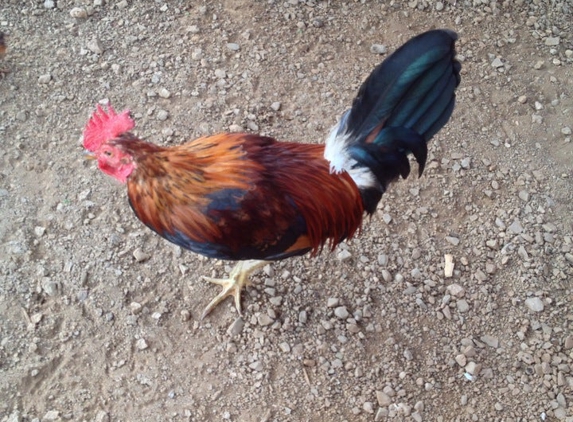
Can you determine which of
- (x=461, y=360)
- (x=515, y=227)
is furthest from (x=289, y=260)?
(x=515, y=227)

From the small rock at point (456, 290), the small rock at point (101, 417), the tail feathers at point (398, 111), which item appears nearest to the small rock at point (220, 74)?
the tail feathers at point (398, 111)

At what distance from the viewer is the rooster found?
2.72 metres

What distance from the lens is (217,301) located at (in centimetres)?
357

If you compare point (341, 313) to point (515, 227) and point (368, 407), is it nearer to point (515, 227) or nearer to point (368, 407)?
point (368, 407)

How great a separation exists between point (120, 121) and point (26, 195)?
150 cm

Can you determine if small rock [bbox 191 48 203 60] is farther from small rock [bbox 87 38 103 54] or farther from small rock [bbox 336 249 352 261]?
small rock [bbox 336 249 352 261]

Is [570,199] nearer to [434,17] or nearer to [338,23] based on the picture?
[434,17]

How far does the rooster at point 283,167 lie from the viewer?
2721mm

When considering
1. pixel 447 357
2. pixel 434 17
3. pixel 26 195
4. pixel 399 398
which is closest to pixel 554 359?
pixel 447 357

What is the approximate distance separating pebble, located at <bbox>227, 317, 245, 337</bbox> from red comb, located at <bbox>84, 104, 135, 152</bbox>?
1.41 m

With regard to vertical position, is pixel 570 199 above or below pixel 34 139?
below

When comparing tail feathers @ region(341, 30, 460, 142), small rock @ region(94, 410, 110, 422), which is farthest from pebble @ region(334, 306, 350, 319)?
small rock @ region(94, 410, 110, 422)

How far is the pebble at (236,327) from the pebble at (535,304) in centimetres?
184

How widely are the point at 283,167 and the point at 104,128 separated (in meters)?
0.90
